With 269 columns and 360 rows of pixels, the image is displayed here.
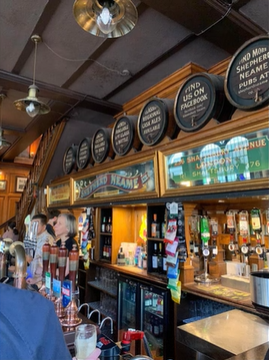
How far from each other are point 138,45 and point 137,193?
5.78ft

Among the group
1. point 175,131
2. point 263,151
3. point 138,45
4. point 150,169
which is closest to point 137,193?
point 150,169

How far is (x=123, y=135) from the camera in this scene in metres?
3.37

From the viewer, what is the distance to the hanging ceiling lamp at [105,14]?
1.76 m

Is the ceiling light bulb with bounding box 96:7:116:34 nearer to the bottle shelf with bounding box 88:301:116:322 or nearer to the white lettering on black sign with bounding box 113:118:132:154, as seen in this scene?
the white lettering on black sign with bounding box 113:118:132:154

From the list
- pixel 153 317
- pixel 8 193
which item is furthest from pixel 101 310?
pixel 8 193

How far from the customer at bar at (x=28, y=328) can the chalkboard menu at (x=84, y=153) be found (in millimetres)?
3656

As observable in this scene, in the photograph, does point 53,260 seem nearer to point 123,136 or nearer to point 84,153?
point 123,136

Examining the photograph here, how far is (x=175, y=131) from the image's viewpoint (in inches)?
111

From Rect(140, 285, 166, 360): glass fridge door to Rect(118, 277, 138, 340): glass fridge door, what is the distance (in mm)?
330

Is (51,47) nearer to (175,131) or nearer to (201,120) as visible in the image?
(175,131)

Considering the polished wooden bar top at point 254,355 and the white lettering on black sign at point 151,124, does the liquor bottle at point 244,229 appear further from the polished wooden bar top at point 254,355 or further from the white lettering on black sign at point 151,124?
the polished wooden bar top at point 254,355

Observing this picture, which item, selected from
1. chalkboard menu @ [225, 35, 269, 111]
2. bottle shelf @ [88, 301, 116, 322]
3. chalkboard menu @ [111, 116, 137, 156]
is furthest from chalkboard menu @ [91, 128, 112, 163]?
bottle shelf @ [88, 301, 116, 322]

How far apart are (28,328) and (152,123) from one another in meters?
2.55

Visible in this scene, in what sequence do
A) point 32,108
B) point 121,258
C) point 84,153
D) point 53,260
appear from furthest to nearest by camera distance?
1. point 84,153
2. point 121,258
3. point 32,108
4. point 53,260
